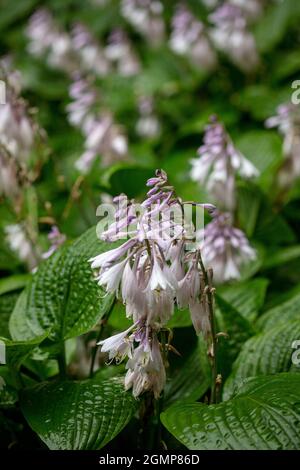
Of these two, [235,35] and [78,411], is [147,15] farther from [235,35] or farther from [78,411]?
[78,411]

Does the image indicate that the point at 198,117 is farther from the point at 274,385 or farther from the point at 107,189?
the point at 274,385

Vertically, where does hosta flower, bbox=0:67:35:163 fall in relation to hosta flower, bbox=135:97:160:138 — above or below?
below

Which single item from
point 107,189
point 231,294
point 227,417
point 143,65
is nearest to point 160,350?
point 227,417

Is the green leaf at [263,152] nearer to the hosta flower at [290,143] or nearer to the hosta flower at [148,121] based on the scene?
the hosta flower at [290,143]

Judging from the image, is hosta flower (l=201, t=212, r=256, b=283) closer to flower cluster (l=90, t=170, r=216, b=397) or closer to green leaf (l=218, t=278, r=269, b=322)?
green leaf (l=218, t=278, r=269, b=322)

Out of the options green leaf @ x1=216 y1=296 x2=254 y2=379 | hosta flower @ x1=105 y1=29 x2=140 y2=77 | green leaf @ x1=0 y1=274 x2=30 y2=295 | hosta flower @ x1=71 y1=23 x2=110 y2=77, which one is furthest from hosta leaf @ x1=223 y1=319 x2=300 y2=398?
hosta flower @ x1=71 y1=23 x2=110 y2=77

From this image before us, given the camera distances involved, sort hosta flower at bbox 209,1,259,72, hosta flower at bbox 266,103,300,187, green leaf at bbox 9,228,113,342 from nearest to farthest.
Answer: green leaf at bbox 9,228,113,342 < hosta flower at bbox 266,103,300,187 < hosta flower at bbox 209,1,259,72

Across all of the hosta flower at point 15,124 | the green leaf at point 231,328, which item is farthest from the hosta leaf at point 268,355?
the hosta flower at point 15,124
